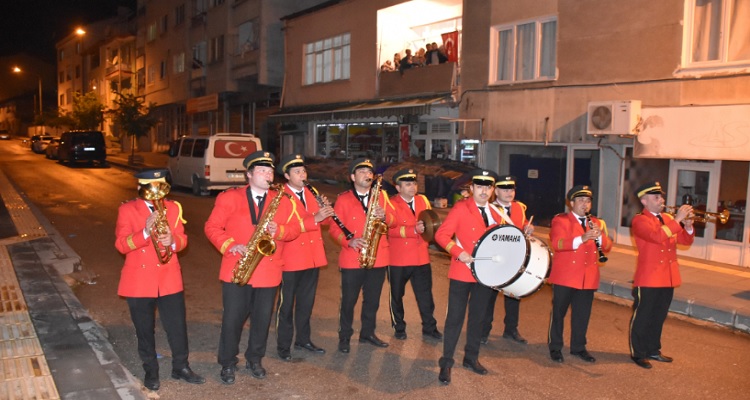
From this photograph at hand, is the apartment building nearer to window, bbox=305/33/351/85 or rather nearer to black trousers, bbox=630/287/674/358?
window, bbox=305/33/351/85

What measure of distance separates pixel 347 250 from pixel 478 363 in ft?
5.90

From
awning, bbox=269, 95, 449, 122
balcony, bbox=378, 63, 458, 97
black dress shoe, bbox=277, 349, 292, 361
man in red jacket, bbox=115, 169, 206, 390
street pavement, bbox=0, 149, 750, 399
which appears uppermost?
balcony, bbox=378, 63, 458, 97

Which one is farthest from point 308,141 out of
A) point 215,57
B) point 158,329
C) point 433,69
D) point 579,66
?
point 158,329

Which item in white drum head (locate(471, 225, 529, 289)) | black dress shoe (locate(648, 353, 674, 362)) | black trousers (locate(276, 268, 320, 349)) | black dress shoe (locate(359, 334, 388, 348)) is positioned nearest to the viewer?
white drum head (locate(471, 225, 529, 289))

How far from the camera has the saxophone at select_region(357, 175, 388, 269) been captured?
21.2 ft

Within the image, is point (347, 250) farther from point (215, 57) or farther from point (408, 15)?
point (215, 57)

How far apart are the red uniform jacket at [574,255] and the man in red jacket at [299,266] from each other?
2509 millimetres

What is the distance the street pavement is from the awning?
7.84 m

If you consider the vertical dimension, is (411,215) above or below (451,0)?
below

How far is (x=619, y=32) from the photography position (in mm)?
13797

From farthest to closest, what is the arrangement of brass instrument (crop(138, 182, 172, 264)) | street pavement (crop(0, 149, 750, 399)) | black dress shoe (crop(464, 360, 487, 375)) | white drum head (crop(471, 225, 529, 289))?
black dress shoe (crop(464, 360, 487, 375)) → white drum head (crop(471, 225, 529, 289)) → street pavement (crop(0, 149, 750, 399)) → brass instrument (crop(138, 182, 172, 264))

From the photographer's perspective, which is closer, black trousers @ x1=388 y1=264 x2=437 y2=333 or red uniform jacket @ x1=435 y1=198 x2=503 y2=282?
red uniform jacket @ x1=435 y1=198 x2=503 y2=282

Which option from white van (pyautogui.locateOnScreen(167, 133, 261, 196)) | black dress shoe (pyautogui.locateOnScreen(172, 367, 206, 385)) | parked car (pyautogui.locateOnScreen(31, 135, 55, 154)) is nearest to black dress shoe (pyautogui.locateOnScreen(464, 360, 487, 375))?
black dress shoe (pyautogui.locateOnScreen(172, 367, 206, 385))

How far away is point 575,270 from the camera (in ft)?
21.6
